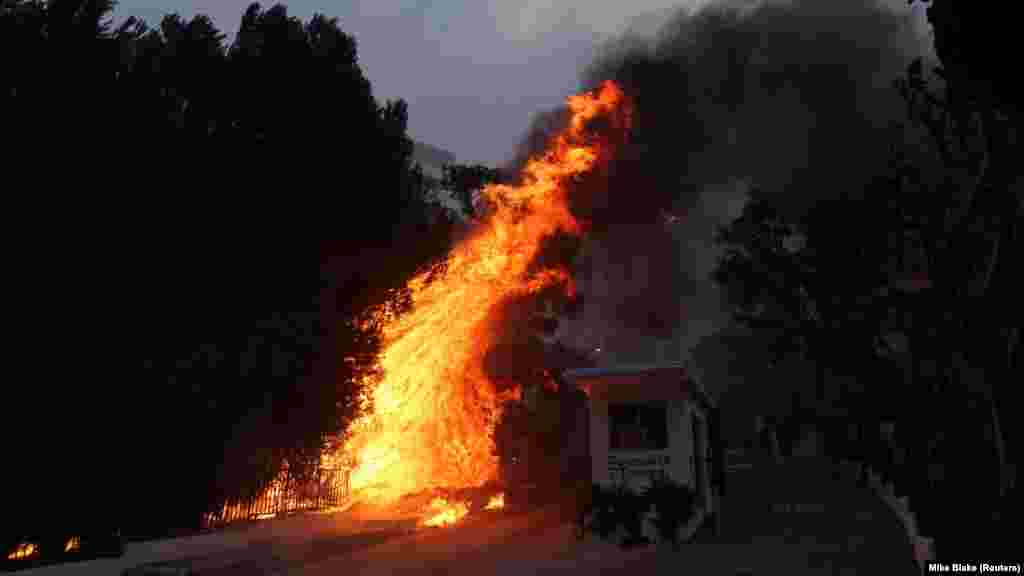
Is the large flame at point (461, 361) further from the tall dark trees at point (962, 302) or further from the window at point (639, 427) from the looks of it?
the tall dark trees at point (962, 302)

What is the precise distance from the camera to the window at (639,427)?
15469mm

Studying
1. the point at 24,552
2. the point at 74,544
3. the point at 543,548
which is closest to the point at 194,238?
the point at 74,544

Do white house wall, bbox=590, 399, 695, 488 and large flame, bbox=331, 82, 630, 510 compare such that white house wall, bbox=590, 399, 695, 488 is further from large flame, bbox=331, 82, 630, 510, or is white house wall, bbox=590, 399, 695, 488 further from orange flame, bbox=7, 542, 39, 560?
orange flame, bbox=7, 542, 39, 560

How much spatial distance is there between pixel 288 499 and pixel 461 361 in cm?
823

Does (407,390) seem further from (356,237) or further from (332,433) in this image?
(356,237)

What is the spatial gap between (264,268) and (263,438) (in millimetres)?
4028

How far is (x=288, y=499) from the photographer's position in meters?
19.9

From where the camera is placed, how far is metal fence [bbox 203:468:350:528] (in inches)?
677

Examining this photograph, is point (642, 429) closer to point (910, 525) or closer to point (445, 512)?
point (910, 525)

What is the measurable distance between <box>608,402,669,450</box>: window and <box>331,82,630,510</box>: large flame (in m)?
9.45

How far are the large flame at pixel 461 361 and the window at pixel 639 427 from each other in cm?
945

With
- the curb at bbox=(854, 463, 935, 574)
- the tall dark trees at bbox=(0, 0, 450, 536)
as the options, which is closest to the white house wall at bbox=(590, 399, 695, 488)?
the curb at bbox=(854, 463, 935, 574)

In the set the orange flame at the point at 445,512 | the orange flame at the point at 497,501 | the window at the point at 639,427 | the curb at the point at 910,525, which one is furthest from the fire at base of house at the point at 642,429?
the orange flame at the point at 497,501

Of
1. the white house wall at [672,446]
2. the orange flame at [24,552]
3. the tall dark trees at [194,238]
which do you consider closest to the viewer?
the orange flame at [24,552]
